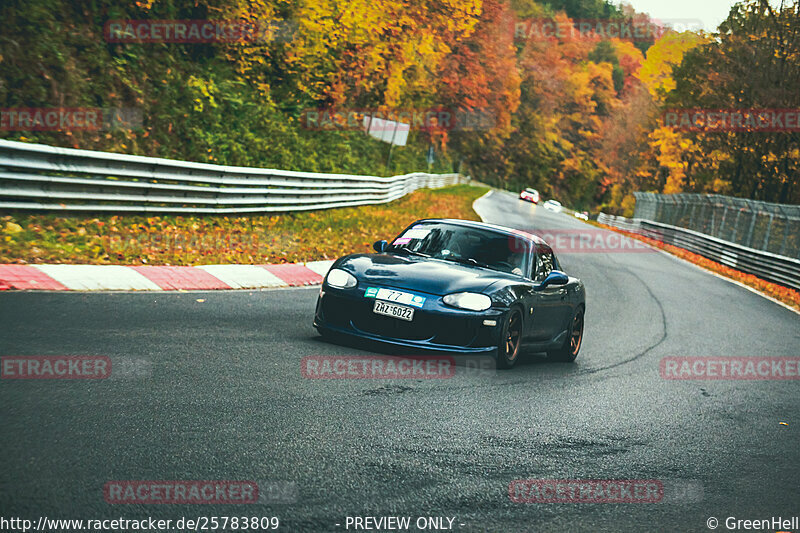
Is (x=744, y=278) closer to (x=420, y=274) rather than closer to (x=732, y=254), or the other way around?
(x=732, y=254)

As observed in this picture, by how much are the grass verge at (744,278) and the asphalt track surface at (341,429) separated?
1316 cm

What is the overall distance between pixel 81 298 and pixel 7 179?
374 cm

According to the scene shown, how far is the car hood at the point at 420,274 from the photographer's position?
7.46 metres

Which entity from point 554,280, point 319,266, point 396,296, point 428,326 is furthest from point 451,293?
point 319,266

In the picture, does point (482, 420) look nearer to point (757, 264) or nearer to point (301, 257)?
point (301, 257)

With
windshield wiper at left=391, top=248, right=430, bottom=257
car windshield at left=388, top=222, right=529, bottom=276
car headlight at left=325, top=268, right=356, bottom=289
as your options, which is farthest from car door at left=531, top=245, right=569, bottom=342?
car headlight at left=325, top=268, right=356, bottom=289

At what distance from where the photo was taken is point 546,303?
8617 mm

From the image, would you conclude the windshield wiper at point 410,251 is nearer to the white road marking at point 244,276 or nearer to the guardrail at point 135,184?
the white road marking at point 244,276

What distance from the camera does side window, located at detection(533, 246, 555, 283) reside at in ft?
28.7

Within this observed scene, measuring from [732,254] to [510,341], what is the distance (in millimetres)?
24682

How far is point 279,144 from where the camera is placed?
2303 cm

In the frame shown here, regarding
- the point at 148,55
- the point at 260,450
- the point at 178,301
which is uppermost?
the point at 148,55

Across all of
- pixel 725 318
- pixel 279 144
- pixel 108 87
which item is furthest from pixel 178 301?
pixel 279 144

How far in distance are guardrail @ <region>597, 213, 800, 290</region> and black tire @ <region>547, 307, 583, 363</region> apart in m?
16.3
